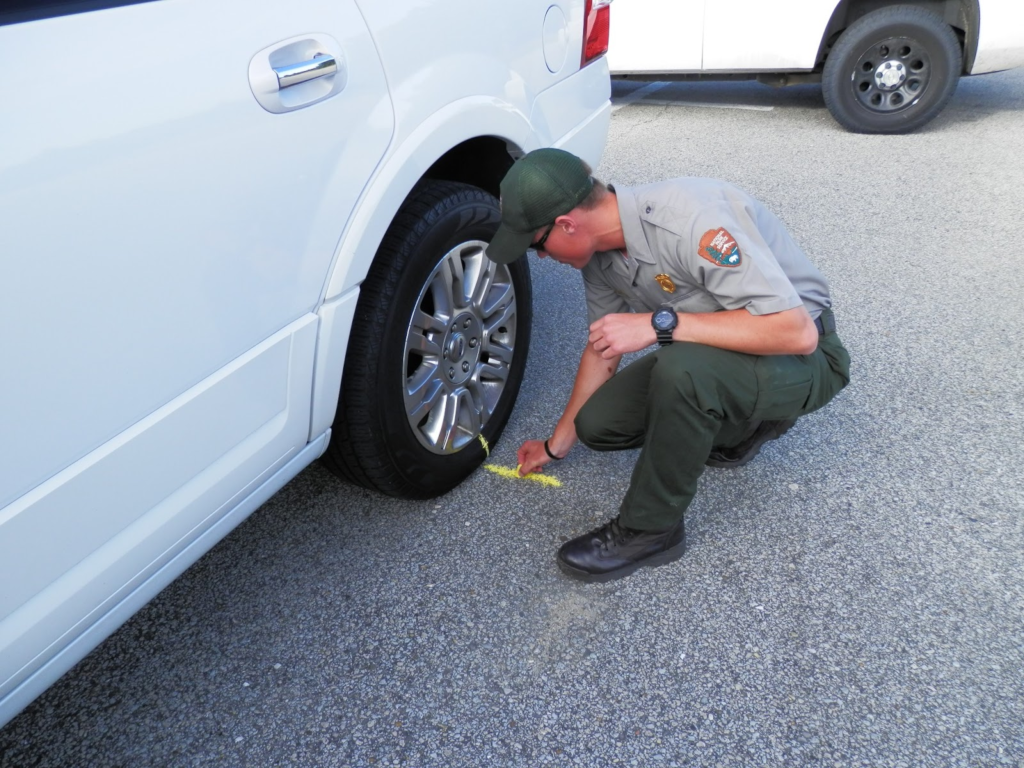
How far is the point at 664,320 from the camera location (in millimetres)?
1945

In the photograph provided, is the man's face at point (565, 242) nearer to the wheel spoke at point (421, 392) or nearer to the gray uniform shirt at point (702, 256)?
the gray uniform shirt at point (702, 256)

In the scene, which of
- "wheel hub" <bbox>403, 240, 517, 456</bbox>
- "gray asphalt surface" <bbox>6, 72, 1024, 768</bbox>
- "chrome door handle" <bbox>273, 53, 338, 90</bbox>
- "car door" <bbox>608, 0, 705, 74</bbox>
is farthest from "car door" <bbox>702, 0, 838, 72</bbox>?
"chrome door handle" <bbox>273, 53, 338, 90</bbox>

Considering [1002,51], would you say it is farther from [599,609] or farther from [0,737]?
[0,737]

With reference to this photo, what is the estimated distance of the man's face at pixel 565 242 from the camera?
1.85 meters

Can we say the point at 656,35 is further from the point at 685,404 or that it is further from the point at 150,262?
the point at 150,262

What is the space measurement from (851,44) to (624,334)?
13.3ft

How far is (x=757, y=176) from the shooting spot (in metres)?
4.65

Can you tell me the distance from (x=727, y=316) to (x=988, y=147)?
4.02 meters

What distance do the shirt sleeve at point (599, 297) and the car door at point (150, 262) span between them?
0.71 meters

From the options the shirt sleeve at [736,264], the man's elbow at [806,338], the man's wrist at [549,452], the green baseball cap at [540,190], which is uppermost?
the green baseball cap at [540,190]

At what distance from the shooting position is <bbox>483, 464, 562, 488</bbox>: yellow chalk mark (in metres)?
2.46

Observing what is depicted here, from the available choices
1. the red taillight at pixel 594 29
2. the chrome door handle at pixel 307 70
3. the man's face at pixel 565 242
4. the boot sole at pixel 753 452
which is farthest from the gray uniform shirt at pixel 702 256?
the red taillight at pixel 594 29

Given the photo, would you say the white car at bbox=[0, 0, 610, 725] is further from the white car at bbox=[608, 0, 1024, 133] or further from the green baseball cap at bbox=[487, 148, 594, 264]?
the white car at bbox=[608, 0, 1024, 133]

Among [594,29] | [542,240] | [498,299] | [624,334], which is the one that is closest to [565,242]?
[542,240]
